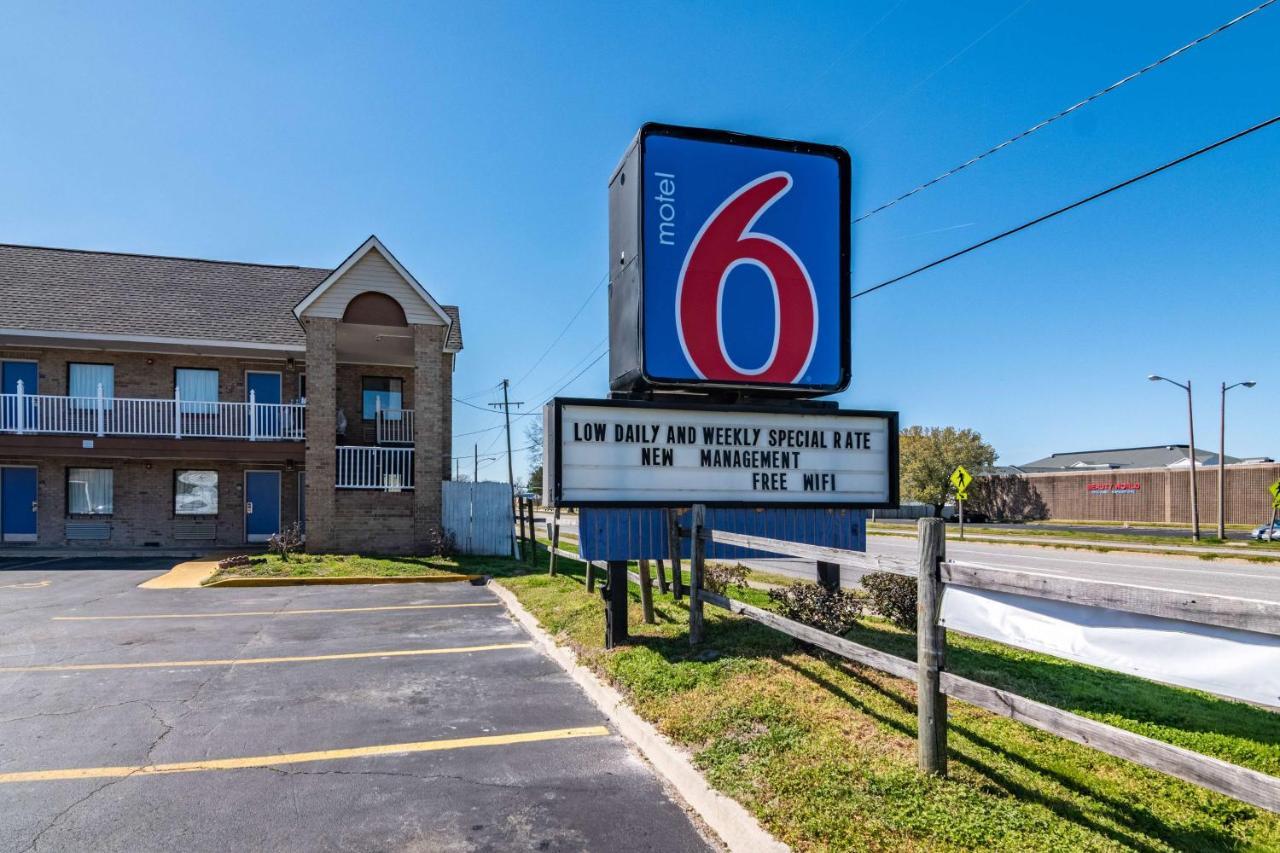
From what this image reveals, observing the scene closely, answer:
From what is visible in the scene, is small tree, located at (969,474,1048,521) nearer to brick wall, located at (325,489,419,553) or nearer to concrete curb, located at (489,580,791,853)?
brick wall, located at (325,489,419,553)

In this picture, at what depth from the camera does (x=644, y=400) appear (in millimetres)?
6910

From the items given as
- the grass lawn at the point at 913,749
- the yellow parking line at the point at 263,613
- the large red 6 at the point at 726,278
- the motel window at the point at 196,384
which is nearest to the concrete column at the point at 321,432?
the motel window at the point at 196,384

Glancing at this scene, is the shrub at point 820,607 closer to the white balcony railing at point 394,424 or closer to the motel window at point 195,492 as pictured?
the white balcony railing at point 394,424

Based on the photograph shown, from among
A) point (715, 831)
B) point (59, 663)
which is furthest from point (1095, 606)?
point (59, 663)

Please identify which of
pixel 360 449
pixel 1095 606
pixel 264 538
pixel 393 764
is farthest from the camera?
pixel 264 538

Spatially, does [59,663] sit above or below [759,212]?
below

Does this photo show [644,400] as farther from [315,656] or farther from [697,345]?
[315,656]

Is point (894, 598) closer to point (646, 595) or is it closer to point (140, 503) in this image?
point (646, 595)

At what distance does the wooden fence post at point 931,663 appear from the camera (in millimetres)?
4223

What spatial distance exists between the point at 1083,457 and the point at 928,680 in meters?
94.6

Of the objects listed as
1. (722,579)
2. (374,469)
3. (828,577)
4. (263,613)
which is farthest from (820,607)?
(374,469)

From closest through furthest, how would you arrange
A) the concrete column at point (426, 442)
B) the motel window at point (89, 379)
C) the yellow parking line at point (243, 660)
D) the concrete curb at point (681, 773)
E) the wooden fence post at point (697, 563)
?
the concrete curb at point (681, 773)
the wooden fence post at point (697, 563)
the yellow parking line at point (243, 660)
the concrete column at point (426, 442)
the motel window at point (89, 379)

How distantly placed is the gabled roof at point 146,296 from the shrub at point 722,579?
1604 cm

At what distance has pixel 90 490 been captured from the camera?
21.1 meters
